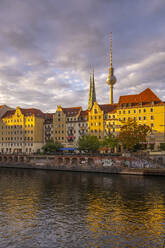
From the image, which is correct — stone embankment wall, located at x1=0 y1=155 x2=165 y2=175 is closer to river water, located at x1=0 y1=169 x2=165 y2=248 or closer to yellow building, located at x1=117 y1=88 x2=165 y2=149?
yellow building, located at x1=117 y1=88 x2=165 y2=149

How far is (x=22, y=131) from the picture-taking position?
507ft

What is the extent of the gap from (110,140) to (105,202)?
63519 millimetres

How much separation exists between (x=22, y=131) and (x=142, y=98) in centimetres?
7870

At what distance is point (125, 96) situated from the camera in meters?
130

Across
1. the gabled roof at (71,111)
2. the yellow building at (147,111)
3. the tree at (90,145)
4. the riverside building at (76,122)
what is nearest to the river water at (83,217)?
the tree at (90,145)

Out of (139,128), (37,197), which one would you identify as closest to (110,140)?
(139,128)

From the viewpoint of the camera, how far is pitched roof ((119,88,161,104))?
4792 inches

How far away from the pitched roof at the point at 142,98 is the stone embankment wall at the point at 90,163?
138ft

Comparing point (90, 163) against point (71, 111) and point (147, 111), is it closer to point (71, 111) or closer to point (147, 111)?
point (147, 111)

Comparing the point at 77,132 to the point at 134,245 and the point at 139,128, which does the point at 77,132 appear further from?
the point at 134,245

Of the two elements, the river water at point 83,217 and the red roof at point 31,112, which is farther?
the red roof at point 31,112

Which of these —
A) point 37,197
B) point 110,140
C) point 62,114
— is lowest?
point 37,197

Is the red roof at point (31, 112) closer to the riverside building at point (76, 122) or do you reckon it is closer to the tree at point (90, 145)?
the riverside building at point (76, 122)

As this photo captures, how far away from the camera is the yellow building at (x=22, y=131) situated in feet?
496
